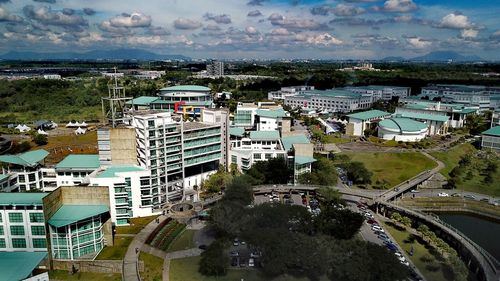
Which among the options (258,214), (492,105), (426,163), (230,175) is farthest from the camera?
(492,105)

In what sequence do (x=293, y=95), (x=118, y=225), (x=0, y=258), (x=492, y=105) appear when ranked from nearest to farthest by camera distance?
1. (x=0, y=258)
2. (x=118, y=225)
3. (x=492, y=105)
4. (x=293, y=95)

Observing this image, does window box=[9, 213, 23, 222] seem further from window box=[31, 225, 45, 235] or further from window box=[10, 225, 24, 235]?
window box=[31, 225, 45, 235]

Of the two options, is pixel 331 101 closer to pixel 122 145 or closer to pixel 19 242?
pixel 122 145

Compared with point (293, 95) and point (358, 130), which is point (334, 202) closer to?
point (358, 130)

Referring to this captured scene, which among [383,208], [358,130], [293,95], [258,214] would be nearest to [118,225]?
[258,214]

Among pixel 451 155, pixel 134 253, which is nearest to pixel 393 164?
pixel 451 155

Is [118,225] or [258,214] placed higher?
[258,214]
